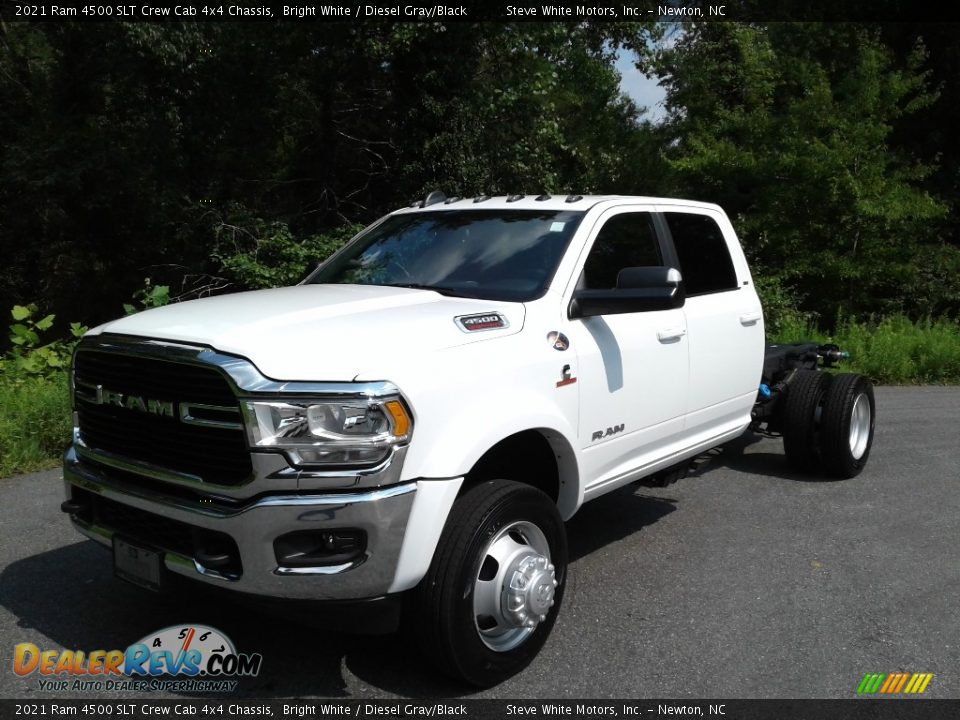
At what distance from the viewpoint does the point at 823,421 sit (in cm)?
627

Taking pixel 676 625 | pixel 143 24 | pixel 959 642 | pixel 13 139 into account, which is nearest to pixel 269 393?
pixel 676 625

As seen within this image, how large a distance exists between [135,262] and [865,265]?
14.8 meters

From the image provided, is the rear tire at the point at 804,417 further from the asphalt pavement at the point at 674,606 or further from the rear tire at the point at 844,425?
the asphalt pavement at the point at 674,606

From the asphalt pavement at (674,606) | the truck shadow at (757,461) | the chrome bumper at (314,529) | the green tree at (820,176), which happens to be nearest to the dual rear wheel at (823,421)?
the truck shadow at (757,461)

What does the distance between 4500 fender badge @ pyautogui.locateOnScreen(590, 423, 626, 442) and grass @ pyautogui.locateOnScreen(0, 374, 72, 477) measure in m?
4.79

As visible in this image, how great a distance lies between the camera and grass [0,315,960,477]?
6711mm

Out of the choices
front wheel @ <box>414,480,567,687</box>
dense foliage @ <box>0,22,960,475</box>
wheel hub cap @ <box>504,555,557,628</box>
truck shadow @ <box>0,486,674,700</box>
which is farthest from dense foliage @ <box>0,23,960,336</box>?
wheel hub cap @ <box>504,555,557,628</box>

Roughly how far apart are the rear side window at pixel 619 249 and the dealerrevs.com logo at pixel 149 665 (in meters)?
2.37

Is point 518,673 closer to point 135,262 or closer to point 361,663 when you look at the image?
point 361,663

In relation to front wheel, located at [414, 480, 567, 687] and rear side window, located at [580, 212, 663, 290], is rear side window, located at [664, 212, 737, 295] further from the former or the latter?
front wheel, located at [414, 480, 567, 687]

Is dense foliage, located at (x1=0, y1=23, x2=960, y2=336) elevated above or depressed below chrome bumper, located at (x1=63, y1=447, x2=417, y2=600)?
above

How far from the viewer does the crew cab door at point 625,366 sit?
406 cm

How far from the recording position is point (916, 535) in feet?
17.1

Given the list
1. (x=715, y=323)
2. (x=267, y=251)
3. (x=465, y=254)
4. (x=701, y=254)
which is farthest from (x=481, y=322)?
(x=267, y=251)
